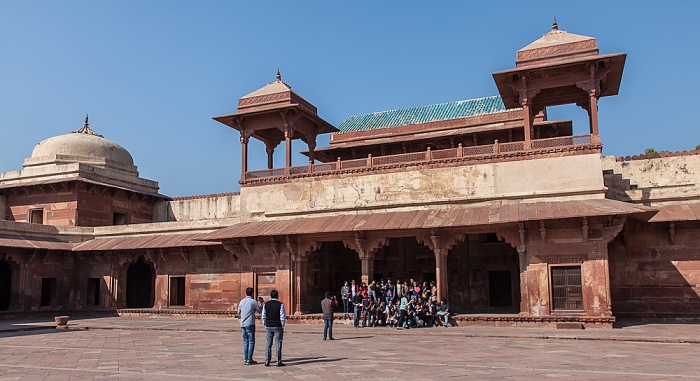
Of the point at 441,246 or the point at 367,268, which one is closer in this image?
the point at 441,246

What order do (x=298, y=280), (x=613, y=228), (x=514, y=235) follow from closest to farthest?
(x=613, y=228) < (x=514, y=235) < (x=298, y=280)

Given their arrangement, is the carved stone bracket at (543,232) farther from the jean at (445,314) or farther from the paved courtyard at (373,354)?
the jean at (445,314)

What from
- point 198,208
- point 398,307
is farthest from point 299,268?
point 198,208

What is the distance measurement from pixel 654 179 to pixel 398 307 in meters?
10.3

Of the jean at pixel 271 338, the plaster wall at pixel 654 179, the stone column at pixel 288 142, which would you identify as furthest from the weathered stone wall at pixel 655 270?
the jean at pixel 271 338

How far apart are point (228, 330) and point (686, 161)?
16.1m

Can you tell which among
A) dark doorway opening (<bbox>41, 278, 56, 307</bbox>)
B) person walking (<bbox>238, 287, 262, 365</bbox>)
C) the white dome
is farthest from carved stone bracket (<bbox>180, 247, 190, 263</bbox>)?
person walking (<bbox>238, 287, 262, 365</bbox>)

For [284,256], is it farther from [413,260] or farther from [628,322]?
[628,322]

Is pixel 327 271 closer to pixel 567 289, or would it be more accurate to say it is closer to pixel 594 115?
pixel 567 289

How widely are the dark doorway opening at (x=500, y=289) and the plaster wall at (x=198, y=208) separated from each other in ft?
44.4

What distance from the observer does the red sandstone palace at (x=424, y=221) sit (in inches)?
697

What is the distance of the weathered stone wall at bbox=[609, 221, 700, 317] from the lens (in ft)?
59.7

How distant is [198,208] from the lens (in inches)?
1262

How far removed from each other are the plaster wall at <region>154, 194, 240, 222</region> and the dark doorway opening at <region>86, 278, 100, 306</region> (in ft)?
21.1
